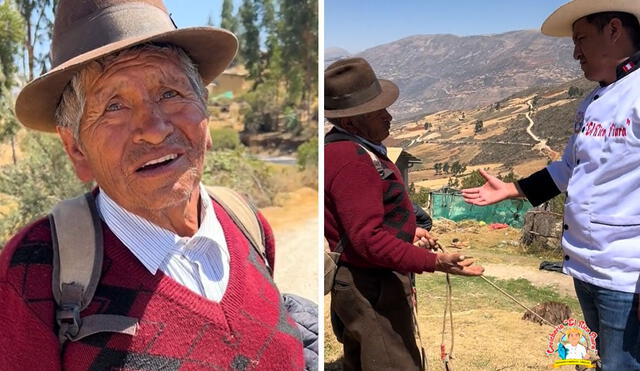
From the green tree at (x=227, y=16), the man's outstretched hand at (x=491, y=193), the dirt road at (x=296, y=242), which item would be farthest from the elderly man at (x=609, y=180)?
the green tree at (x=227, y=16)

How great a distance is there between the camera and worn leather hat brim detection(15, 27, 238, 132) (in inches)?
45.6

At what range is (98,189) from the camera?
1320mm

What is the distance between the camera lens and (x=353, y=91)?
7.48 ft

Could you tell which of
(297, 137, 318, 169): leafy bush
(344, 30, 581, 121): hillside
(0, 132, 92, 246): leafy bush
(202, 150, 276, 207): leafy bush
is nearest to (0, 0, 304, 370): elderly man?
(344, 30, 581, 121): hillside

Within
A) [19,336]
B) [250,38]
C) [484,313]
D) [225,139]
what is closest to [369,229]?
[19,336]

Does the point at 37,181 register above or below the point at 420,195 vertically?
below

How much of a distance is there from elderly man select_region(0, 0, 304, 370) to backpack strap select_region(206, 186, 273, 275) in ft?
0.49

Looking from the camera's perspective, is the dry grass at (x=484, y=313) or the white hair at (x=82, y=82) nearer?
the white hair at (x=82, y=82)

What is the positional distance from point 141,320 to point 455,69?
8.64ft

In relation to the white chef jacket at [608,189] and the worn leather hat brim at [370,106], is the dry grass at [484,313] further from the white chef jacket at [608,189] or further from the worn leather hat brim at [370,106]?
the white chef jacket at [608,189]

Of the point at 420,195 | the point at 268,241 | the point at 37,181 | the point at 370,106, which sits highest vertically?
the point at 370,106

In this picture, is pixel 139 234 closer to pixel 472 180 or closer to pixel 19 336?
pixel 19 336

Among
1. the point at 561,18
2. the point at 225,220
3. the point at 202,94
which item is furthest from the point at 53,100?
the point at 561,18

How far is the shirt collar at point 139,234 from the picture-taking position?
1237mm
